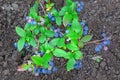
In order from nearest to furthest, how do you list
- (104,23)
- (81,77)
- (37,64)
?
1. (37,64)
2. (81,77)
3. (104,23)

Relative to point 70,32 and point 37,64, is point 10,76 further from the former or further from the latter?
point 70,32

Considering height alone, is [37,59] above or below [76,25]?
below

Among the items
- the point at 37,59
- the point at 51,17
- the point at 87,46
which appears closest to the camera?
the point at 37,59

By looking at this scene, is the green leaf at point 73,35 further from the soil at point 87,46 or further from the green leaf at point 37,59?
the soil at point 87,46

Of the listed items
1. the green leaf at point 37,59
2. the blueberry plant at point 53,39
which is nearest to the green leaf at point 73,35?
the blueberry plant at point 53,39

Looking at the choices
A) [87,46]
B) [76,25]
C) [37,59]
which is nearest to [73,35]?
[76,25]

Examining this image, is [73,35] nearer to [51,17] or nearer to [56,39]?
[56,39]

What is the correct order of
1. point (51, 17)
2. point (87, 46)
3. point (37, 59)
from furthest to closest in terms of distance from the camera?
point (87, 46)
point (51, 17)
point (37, 59)

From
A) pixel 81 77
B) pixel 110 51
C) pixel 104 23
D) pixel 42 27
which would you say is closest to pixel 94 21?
pixel 104 23

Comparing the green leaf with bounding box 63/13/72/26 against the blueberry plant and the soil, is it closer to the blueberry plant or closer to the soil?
the blueberry plant
